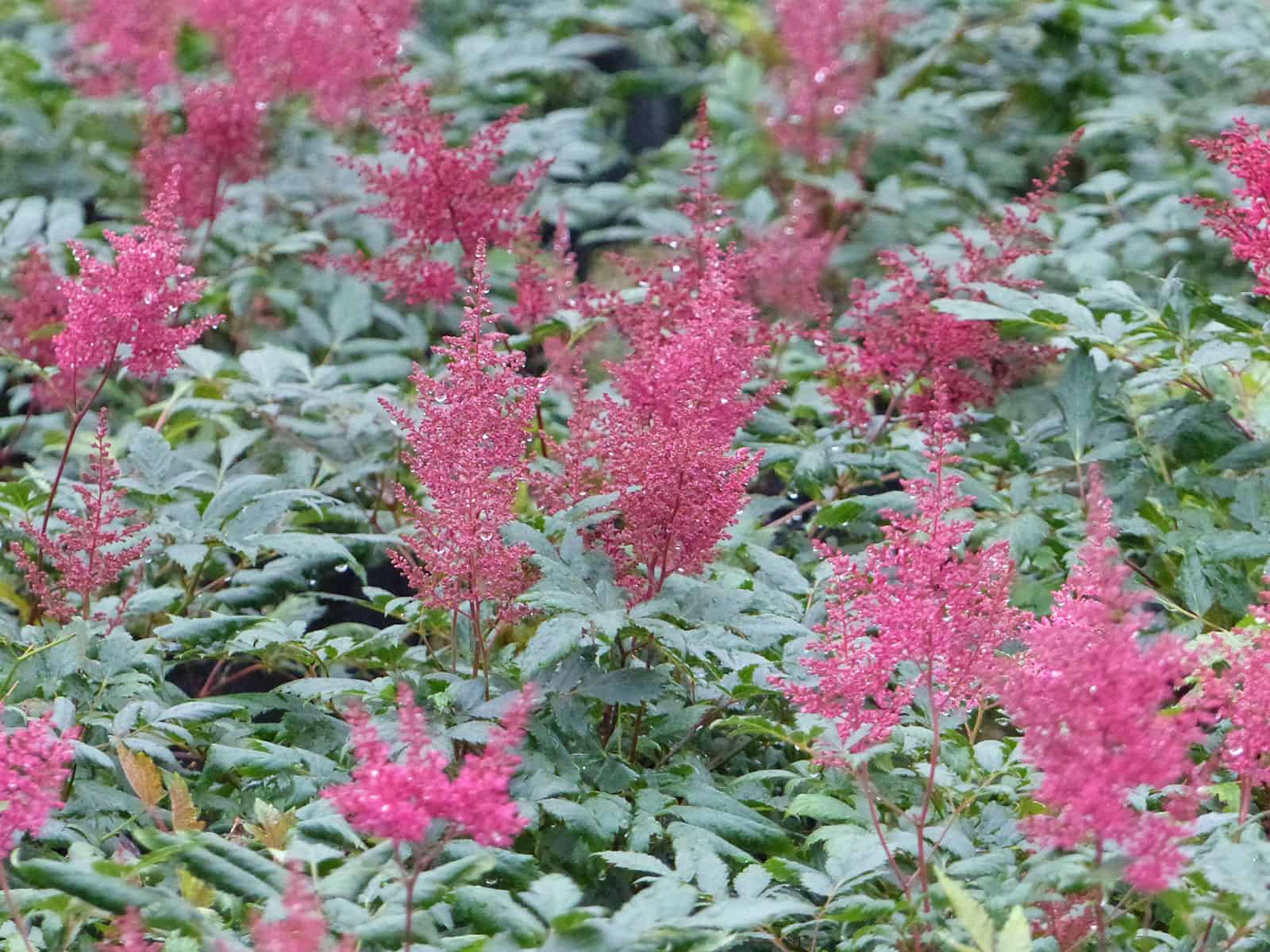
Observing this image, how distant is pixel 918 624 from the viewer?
174cm

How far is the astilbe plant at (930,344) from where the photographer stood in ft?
9.39

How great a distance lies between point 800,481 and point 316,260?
52.7 inches

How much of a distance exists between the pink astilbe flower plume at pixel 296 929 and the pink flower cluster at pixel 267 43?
2.92 m

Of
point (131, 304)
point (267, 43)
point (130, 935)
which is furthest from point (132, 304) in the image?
point (267, 43)

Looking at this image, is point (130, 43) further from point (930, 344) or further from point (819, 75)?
point (930, 344)

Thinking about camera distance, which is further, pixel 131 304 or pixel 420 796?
pixel 131 304

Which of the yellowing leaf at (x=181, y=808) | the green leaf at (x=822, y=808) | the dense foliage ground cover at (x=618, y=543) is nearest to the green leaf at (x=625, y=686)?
the dense foliage ground cover at (x=618, y=543)

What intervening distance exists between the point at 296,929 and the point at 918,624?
28.7 inches

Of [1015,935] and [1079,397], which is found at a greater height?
[1015,935]

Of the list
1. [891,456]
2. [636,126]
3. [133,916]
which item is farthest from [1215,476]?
[636,126]

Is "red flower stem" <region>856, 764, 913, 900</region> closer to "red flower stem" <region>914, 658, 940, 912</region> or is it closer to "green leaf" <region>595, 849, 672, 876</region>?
"red flower stem" <region>914, 658, 940, 912</region>

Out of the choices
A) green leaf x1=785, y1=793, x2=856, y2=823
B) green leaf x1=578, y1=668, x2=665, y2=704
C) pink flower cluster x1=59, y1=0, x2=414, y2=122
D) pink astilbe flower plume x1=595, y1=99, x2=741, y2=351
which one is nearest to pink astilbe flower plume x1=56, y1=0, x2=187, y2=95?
pink flower cluster x1=59, y1=0, x2=414, y2=122

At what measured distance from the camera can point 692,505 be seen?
6.69 ft

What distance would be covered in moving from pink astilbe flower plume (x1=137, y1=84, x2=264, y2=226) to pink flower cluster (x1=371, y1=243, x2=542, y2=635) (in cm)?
192
